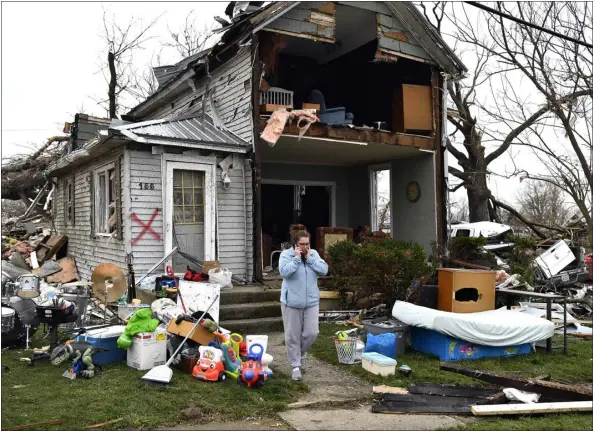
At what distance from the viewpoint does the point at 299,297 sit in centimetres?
638

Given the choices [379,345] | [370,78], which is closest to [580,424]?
[379,345]

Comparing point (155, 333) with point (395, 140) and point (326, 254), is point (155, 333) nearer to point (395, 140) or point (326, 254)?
point (326, 254)

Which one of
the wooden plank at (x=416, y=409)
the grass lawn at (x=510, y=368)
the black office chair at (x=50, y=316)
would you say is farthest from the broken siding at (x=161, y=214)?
the wooden plank at (x=416, y=409)

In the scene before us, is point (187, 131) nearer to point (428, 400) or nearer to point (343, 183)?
point (343, 183)

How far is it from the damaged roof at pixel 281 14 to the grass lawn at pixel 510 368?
21.0ft

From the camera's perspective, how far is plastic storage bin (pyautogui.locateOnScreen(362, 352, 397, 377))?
21.7 feet

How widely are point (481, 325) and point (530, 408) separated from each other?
88.6 inches

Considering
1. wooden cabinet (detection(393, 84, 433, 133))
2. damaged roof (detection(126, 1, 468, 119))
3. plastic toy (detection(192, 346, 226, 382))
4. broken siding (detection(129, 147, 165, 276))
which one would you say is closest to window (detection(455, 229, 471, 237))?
wooden cabinet (detection(393, 84, 433, 133))

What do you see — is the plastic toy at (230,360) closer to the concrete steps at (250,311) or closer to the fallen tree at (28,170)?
the concrete steps at (250,311)

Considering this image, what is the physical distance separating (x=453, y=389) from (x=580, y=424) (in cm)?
143

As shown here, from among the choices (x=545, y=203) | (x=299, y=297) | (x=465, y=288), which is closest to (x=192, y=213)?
(x=299, y=297)

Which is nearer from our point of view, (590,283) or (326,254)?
(326,254)

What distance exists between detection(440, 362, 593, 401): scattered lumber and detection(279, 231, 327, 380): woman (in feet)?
7.09

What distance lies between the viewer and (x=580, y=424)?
16.2ft
